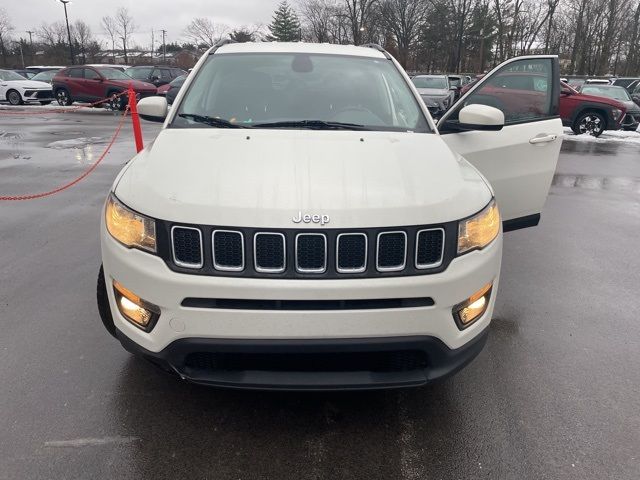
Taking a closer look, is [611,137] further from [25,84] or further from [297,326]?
[25,84]

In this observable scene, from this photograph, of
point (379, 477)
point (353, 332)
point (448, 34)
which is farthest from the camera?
point (448, 34)

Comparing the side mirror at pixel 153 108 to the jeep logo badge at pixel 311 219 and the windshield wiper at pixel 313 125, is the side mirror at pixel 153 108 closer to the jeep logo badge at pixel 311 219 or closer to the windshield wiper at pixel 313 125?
the windshield wiper at pixel 313 125

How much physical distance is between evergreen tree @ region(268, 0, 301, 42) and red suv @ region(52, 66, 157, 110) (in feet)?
146

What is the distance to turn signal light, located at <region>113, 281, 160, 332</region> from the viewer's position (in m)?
2.23

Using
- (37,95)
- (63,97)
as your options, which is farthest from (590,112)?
(37,95)

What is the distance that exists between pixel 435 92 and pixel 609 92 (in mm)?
5625

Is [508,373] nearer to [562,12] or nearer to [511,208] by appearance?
[511,208]

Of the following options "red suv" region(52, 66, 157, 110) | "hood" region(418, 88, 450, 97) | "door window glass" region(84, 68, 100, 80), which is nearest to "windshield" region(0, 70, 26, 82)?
"red suv" region(52, 66, 157, 110)

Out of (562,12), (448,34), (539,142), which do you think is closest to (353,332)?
(539,142)

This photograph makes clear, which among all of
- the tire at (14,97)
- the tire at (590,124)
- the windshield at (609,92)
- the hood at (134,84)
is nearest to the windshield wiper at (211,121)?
the tire at (590,124)

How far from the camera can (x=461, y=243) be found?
2316 millimetres

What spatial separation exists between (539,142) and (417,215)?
7.45ft

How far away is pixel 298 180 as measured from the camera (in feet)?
7.75

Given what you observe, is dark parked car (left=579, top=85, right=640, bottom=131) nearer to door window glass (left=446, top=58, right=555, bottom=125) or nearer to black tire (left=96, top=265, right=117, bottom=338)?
door window glass (left=446, top=58, right=555, bottom=125)
